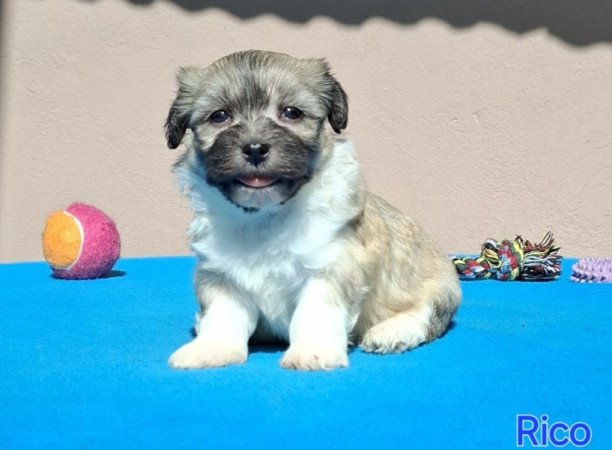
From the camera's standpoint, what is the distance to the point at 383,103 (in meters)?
7.38

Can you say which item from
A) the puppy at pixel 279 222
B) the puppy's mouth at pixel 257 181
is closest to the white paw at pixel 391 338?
the puppy at pixel 279 222

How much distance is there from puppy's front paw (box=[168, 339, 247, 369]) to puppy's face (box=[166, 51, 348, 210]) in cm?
55

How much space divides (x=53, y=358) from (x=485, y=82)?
5.14 meters

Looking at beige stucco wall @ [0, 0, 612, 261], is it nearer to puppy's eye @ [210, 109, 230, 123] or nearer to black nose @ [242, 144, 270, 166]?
puppy's eye @ [210, 109, 230, 123]

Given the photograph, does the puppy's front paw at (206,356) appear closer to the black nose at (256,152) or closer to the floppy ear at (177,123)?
the black nose at (256,152)

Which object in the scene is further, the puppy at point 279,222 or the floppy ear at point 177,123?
the floppy ear at point 177,123

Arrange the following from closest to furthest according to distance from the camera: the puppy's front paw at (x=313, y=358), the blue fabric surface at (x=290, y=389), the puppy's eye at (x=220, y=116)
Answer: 1. the blue fabric surface at (x=290, y=389)
2. the puppy's front paw at (x=313, y=358)
3. the puppy's eye at (x=220, y=116)

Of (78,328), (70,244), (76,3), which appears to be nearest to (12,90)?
(76,3)

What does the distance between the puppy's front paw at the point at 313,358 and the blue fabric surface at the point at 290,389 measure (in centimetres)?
6

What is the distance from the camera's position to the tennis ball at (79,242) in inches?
219

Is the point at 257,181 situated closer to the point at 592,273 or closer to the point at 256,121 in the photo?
the point at 256,121

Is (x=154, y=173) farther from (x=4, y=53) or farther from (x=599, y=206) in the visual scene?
(x=599, y=206)

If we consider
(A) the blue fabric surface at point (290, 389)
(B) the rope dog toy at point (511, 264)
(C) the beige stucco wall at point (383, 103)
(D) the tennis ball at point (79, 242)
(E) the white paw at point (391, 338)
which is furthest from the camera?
(C) the beige stucco wall at point (383, 103)

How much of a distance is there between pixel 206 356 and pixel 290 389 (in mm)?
499
